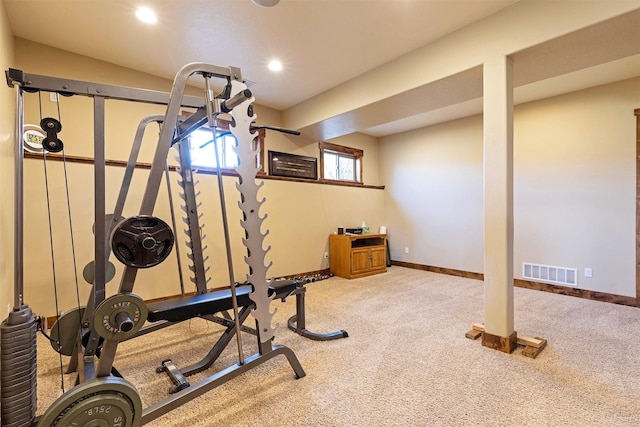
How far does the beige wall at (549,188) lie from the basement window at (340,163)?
948 mm

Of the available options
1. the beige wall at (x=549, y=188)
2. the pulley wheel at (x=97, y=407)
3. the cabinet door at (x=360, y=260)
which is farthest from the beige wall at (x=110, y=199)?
the beige wall at (x=549, y=188)

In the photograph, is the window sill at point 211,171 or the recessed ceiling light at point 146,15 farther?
the window sill at point 211,171

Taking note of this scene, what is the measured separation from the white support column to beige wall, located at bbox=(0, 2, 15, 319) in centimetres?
319

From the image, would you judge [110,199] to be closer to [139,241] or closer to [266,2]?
[139,241]

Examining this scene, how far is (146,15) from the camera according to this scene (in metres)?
2.29

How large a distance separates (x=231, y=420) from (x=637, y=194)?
455 cm

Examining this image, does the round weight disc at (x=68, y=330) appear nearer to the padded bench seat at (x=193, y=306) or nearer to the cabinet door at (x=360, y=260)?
the padded bench seat at (x=193, y=306)

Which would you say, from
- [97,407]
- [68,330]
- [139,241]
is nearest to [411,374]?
[97,407]

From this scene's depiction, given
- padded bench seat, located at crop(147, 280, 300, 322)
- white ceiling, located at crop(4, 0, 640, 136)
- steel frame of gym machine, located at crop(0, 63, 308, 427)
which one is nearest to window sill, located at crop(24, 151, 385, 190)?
steel frame of gym machine, located at crop(0, 63, 308, 427)

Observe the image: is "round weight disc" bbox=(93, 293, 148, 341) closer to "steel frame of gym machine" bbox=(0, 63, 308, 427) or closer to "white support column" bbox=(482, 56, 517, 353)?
"steel frame of gym machine" bbox=(0, 63, 308, 427)

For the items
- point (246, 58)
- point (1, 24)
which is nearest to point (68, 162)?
point (1, 24)

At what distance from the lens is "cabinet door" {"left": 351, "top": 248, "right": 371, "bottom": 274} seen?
4680 millimetres

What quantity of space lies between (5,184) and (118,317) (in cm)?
144

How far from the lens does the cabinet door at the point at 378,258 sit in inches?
195
